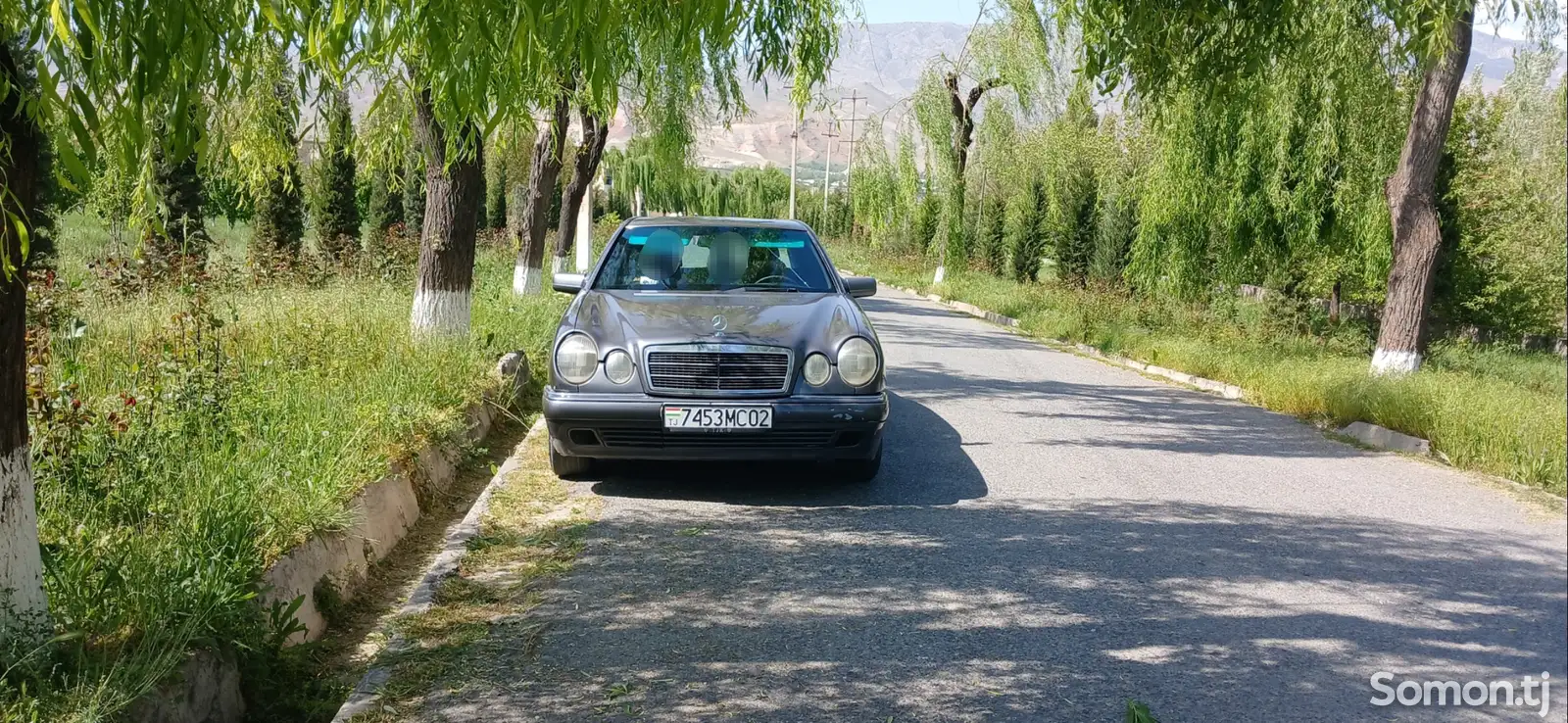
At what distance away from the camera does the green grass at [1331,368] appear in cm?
328

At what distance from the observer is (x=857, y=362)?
5949 mm

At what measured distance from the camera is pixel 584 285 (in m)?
7.05

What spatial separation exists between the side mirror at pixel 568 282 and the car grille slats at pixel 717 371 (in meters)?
1.54

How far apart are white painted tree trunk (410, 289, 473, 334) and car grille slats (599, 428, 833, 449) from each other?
370cm

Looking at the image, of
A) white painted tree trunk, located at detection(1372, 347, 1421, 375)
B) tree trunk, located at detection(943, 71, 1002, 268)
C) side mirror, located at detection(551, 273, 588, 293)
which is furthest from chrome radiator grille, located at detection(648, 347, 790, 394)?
tree trunk, located at detection(943, 71, 1002, 268)

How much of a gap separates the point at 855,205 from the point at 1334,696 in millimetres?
38190

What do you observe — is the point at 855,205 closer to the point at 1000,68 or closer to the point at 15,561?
the point at 1000,68

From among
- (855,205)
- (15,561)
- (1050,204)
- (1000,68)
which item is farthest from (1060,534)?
(855,205)

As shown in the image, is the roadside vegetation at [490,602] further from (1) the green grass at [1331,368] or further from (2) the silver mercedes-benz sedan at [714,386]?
(1) the green grass at [1331,368]

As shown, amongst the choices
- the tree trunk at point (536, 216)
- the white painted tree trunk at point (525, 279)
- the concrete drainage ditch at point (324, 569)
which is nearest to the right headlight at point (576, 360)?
the concrete drainage ditch at point (324, 569)

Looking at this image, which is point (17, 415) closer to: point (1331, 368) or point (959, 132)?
point (1331, 368)

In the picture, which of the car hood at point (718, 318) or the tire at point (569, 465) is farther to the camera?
the tire at point (569, 465)

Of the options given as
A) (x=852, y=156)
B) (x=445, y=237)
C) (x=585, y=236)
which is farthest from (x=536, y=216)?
(x=852, y=156)

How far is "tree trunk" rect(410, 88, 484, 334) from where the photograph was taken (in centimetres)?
915
